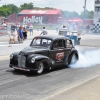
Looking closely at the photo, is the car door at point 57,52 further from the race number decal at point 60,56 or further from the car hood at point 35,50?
the car hood at point 35,50

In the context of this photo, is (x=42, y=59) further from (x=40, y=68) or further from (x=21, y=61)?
(x=21, y=61)

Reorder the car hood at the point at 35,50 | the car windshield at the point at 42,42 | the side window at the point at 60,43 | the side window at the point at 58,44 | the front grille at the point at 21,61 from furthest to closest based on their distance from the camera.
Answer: the side window at the point at 60,43
the side window at the point at 58,44
the car windshield at the point at 42,42
the car hood at the point at 35,50
the front grille at the point at 21,61

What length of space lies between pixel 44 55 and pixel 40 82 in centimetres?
161

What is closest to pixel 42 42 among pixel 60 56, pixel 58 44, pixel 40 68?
pixel 58 44

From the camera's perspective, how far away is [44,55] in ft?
29.7

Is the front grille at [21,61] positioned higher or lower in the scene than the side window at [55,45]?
lower

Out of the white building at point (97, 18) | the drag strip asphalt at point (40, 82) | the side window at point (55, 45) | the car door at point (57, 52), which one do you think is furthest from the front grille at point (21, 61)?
the white building at point (97, 18)

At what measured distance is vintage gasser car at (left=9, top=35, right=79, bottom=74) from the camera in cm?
855

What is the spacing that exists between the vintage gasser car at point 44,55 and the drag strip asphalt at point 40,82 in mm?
315

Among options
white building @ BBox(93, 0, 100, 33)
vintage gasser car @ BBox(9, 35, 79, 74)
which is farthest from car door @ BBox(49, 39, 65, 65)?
white building @ BBox(93, 0, 100, 33)

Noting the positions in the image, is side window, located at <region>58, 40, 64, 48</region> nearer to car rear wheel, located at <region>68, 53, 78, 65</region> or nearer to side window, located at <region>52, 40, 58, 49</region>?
side window, located at <region>52, 40, 58, 49</region>

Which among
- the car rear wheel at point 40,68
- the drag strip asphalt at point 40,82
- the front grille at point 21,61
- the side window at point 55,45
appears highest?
the side window at point 55,45

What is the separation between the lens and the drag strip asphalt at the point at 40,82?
6.37 metres

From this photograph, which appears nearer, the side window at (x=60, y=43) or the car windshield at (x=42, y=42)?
the car windshield at (x=42, y=42)
